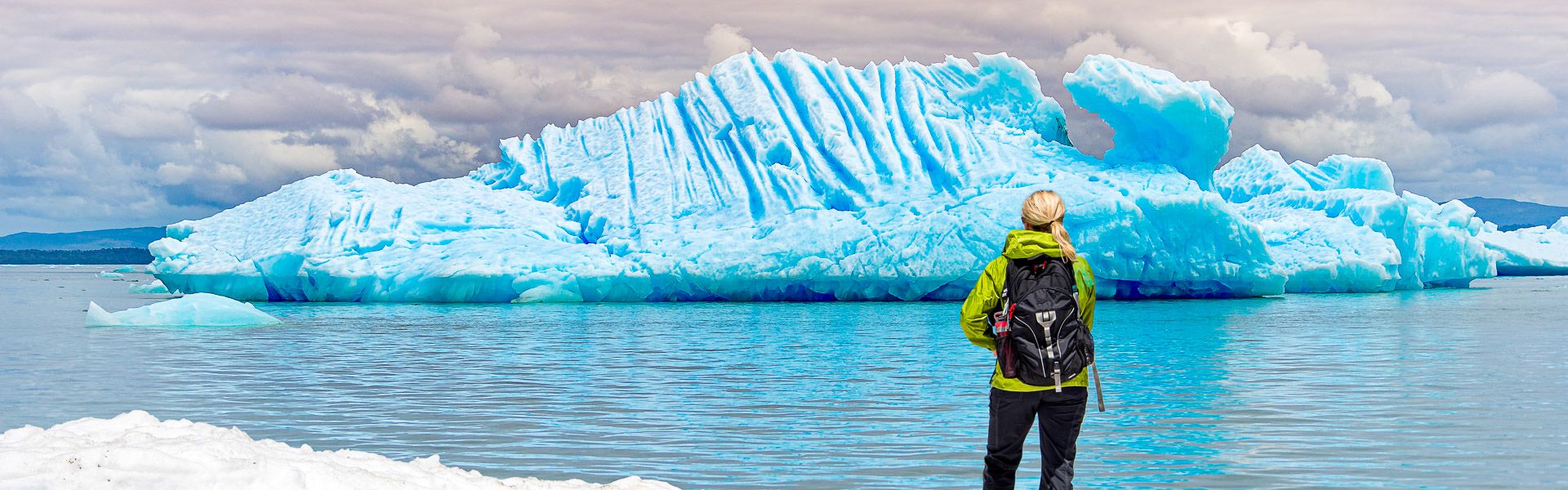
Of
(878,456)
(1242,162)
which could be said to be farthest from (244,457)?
(1242,162)

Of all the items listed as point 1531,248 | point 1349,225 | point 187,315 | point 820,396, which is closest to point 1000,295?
point 820,396

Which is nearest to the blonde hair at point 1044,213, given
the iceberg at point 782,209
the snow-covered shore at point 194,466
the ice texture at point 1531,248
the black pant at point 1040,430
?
the black pant at point 1040,430

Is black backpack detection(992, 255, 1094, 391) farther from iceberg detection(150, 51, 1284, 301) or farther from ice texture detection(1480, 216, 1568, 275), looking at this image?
ice texture detection(1480, 216, 1568, 275)

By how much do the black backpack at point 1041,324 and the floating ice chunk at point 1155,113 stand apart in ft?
72.9

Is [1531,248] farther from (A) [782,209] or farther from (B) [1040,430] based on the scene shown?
(B) [1040,430]

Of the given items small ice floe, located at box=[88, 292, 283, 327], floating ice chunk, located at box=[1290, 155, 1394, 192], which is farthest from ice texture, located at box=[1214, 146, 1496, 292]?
small ice floe, located at box=[88, 292, 283, 327]

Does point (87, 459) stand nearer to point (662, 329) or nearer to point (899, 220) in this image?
point (662, 329)

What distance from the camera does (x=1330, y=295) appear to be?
100 feet

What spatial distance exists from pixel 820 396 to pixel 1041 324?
5707 millimetres

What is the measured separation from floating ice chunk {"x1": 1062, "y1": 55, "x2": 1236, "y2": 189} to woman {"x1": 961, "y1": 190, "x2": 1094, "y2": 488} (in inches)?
872

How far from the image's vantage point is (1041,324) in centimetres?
392

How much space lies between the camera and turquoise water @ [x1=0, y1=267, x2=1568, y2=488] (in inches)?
251

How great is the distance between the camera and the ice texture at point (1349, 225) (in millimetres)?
29438

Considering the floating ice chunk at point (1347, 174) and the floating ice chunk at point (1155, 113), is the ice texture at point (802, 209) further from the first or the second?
the floating ice chunk at point (1347, 174)
